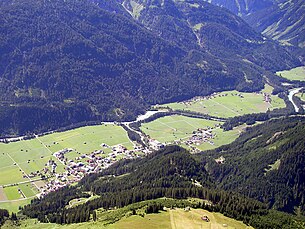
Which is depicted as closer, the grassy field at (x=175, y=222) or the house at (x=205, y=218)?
the grassy field at (x=175, y=222)

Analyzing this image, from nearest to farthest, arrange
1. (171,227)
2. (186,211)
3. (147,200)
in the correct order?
(171,227) < (186,211) < (147,200)

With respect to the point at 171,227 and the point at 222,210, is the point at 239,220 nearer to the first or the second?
the point at 222,210

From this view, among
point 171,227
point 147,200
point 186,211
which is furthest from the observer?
point 147,200

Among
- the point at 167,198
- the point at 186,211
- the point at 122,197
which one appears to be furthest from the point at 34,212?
the point at 186,211

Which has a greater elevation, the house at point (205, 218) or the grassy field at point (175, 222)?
the house at point (205, 218)

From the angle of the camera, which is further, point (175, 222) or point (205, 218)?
point (205, 218)

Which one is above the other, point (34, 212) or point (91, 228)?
point (91, 228)

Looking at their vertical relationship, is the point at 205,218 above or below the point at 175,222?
above

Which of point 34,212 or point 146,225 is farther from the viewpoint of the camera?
point 34,212

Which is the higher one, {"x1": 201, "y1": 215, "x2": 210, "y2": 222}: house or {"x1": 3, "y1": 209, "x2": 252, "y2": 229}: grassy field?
{"x1": 201, "y1": 215, "x2": 210, "y2": 222}: house

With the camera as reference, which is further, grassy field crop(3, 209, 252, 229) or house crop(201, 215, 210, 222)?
house crop(201, 215, 210, 222)
